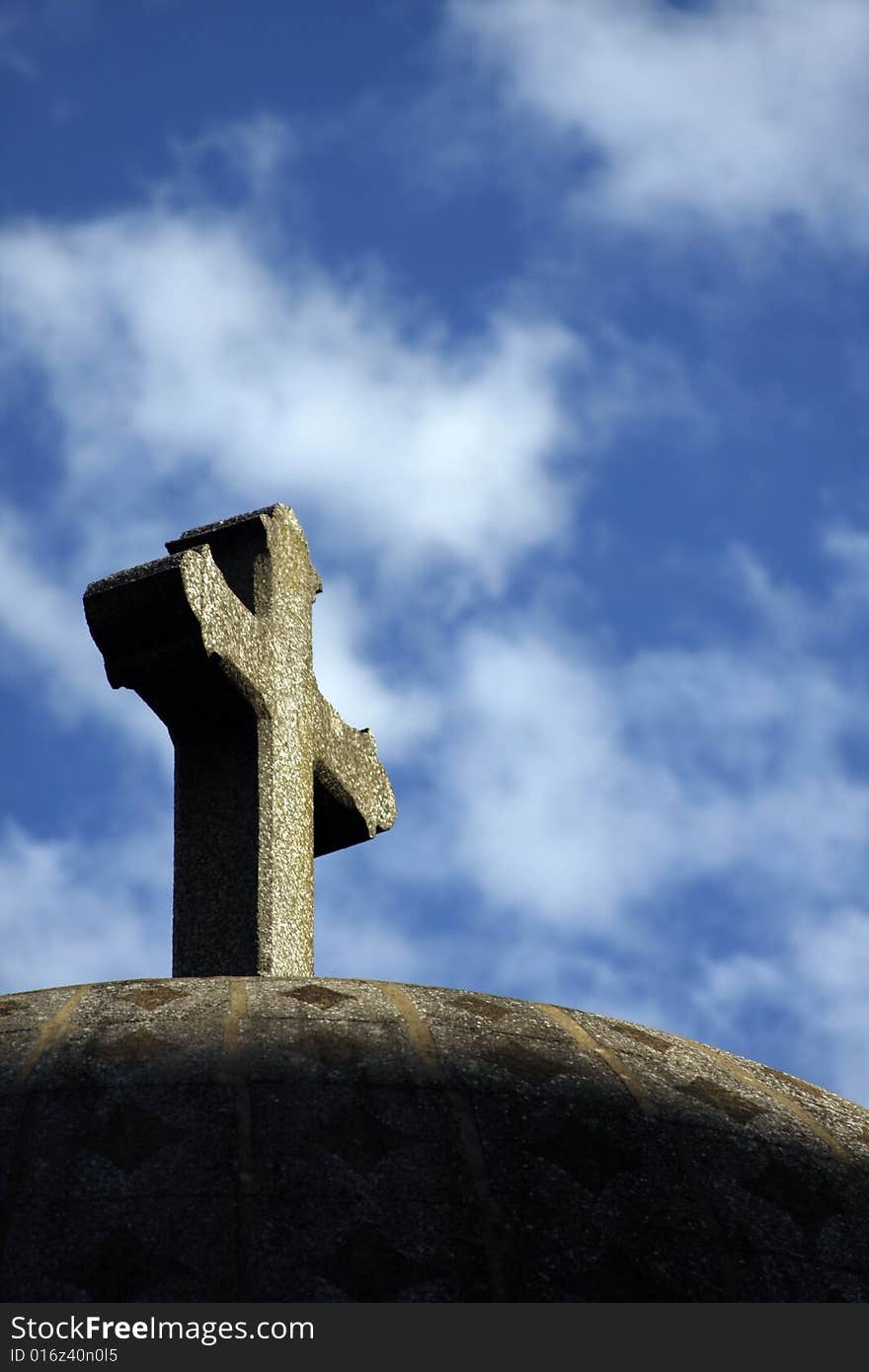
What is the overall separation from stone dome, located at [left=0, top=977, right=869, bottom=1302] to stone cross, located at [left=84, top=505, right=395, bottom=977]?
1.17 meters

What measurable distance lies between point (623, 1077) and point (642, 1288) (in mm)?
1286

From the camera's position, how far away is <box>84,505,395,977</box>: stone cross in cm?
875

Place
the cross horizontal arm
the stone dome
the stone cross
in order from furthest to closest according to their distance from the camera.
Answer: the cross horizontal arm, the stone cross, the stone dome

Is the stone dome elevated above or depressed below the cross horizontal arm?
below

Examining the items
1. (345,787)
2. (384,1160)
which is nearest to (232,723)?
(345,787)

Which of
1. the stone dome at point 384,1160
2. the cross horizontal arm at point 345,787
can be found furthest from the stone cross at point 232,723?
the stone dome at point 384,1160

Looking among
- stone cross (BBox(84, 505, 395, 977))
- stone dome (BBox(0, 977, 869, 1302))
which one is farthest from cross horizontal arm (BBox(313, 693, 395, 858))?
stone dome (BBox(0, 977, 869, 1302))

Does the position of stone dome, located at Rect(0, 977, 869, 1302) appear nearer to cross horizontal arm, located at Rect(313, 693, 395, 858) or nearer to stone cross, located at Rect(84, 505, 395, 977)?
stone cross, located at Rect(84, 505, 395, 977)

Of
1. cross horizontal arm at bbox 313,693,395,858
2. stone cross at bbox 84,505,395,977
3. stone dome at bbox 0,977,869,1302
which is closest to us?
stone dome at bbox 0,977,869,1302

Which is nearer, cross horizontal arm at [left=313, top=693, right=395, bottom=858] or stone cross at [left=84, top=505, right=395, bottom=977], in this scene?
stone cross at [left=84, top=505, right=395, bottom=977]
